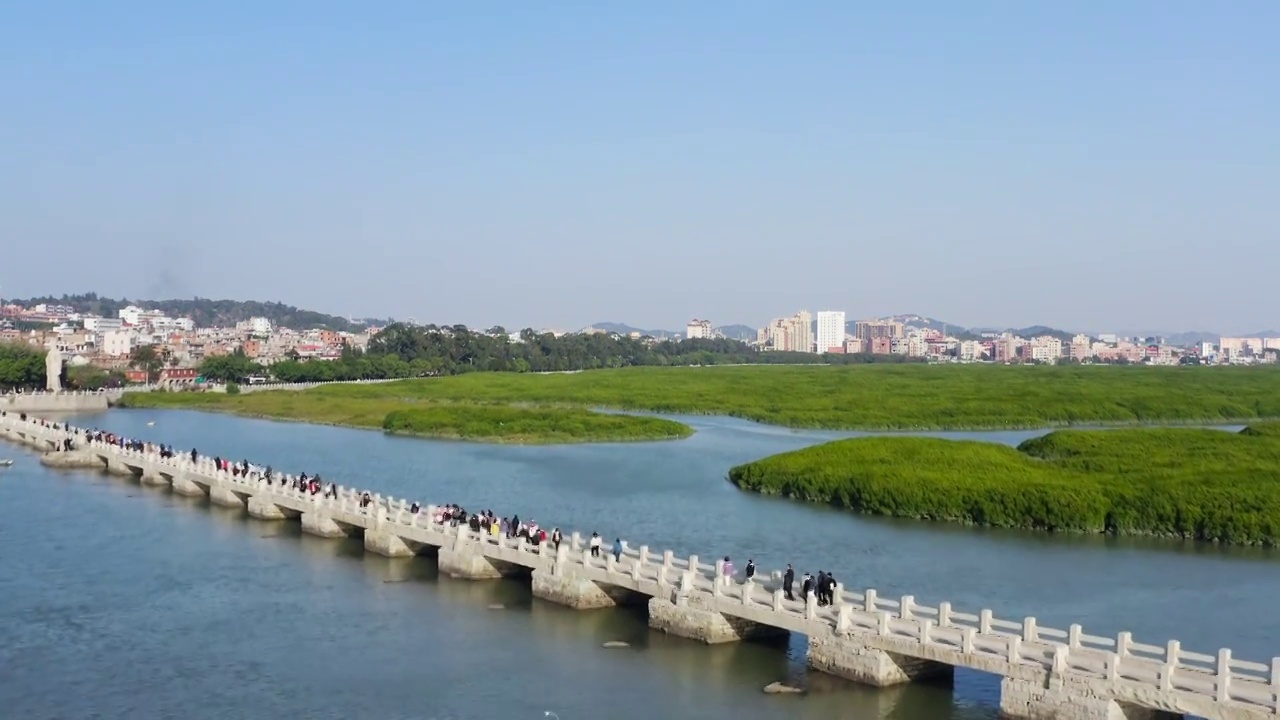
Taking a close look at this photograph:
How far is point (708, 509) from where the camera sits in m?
50.2

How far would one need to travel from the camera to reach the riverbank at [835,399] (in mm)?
97312

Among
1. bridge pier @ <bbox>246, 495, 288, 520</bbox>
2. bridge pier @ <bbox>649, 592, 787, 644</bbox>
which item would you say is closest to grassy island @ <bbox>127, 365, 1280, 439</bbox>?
bridge pier @ <bbox>246, 495, 288, 520</bbox>

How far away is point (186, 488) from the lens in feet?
177

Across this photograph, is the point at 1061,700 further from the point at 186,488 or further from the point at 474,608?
the point at 186,488

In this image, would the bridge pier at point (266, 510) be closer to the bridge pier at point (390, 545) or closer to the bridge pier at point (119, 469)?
the bridge pier at point (390, 545)

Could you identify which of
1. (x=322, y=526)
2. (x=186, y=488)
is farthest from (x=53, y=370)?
(x=322, y=526)

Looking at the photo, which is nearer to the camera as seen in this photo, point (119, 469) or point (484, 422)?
point (119, 469)

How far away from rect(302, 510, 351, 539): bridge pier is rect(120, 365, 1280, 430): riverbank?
5015cm

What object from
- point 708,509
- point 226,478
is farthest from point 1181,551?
point 226,478

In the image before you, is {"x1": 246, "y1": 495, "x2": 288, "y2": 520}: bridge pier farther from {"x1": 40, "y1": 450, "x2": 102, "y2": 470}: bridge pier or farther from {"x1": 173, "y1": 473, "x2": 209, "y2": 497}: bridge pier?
{"x1": 40, "y1": 450, "x2": 102, "y2": 470}: bridge pier

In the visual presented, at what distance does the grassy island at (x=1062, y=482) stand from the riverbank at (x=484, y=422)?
23.1 m

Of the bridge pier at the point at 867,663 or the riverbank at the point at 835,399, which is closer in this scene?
the bridge pier at the point at 867,663

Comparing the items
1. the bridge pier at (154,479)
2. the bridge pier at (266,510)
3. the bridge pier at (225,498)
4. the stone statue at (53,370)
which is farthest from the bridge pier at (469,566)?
the stone statue at (53,370)

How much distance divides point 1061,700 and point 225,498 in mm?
38234
